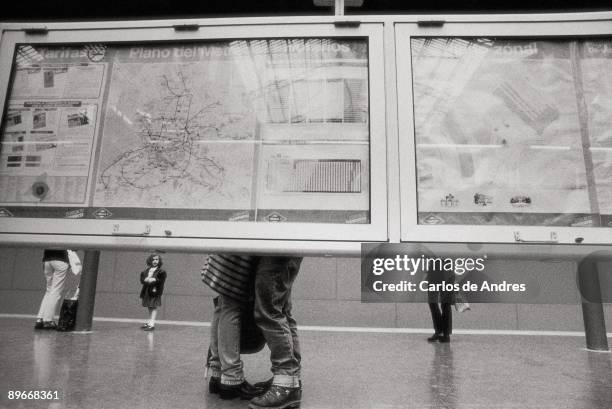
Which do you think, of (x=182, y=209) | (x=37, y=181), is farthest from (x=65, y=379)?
(x=182, y=209)

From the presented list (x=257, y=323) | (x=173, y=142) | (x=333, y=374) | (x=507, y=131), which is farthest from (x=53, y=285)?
(x=507, y=131)

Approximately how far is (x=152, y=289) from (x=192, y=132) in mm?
4527

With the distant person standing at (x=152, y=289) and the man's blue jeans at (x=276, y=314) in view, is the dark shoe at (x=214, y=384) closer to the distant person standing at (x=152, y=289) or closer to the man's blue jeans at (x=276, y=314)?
the man's blue jeans at (x=276, y=314)

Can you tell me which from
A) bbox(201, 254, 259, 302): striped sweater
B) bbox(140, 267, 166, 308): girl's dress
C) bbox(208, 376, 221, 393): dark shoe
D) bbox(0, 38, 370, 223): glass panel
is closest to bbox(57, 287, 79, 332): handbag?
bbox(140, 267, 166, 308): girl's dress

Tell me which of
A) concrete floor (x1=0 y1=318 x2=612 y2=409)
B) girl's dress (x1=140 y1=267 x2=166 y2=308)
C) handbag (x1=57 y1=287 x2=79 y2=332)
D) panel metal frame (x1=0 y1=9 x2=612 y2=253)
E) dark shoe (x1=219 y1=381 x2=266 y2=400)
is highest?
panel metal frame (x1=0 y1=9 x2=612 y2=253)

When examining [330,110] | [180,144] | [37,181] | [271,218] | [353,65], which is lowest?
[271,218]

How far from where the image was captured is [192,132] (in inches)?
52.5

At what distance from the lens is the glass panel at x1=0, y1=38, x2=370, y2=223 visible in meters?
1.25

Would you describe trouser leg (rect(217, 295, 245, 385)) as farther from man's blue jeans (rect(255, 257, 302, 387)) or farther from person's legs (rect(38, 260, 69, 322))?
person's legs (rect(38, 260, 69, 322))

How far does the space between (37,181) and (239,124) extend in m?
0.69

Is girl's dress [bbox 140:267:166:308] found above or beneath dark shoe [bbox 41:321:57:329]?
above

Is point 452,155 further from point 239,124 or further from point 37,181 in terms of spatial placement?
point 37,181

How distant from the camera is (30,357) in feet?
9.17

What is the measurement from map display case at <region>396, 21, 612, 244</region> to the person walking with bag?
3.18 feet
